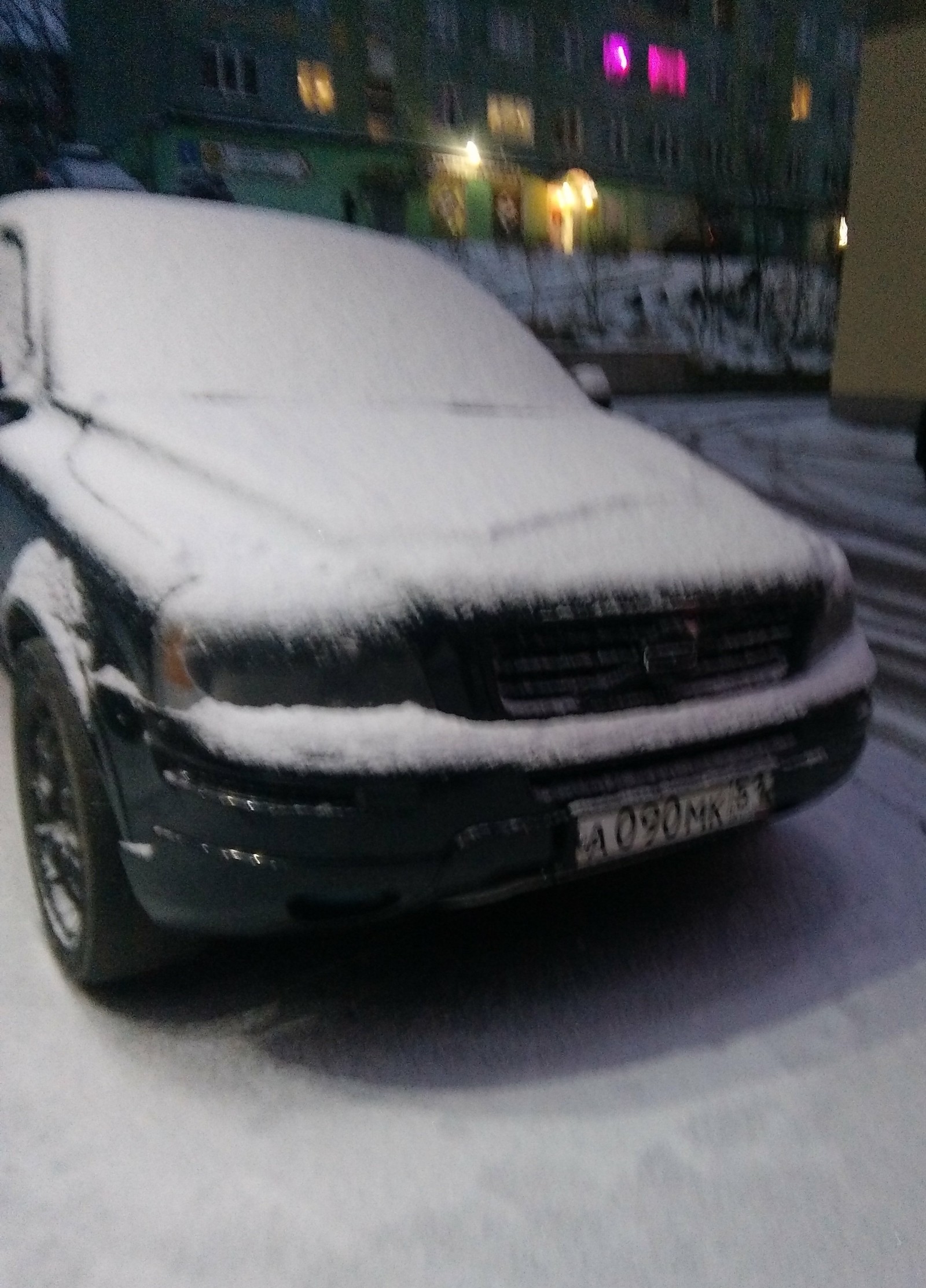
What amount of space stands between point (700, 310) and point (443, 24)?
1655 centimetres

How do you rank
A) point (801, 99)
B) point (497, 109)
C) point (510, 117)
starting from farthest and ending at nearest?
point (801, 99) → point (510, 117) → point (497, 109)

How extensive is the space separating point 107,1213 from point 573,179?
3515 cm

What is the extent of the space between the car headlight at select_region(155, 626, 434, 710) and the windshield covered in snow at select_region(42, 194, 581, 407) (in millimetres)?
1126

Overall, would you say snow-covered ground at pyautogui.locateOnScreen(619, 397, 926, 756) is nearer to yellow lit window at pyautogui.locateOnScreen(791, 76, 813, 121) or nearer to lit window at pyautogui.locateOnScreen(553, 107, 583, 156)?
lit window at pyautogui.locateOnScreen(553, 107, 583, 156)

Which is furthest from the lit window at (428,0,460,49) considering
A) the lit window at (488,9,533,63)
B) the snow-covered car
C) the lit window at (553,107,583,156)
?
the snow-covered car

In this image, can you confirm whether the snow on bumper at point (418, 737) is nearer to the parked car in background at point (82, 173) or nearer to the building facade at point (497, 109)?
the parked car in background at point (82, 173)

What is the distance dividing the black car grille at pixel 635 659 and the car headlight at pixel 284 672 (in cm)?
19

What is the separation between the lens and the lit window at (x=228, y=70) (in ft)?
96.2

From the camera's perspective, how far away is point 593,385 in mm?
3635

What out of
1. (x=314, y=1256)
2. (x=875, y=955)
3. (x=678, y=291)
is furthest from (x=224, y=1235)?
(x=678, y=291)

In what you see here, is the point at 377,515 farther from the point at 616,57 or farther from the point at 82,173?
the point at 616,57

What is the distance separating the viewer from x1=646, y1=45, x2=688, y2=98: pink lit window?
120 feet

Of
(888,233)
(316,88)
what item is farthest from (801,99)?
(888,233)

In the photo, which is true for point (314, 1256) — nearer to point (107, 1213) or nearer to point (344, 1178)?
point (344, 1178)
